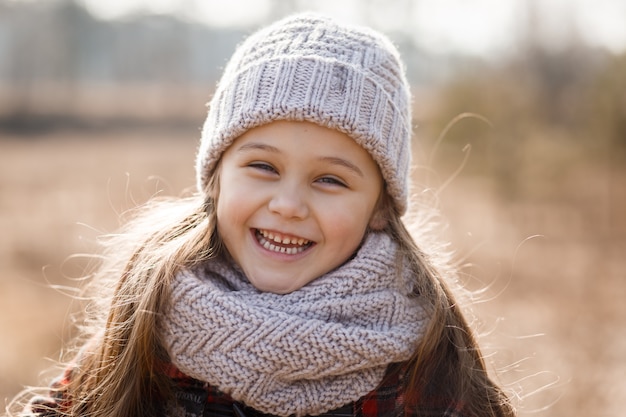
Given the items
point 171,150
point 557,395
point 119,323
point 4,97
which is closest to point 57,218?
point 557,395

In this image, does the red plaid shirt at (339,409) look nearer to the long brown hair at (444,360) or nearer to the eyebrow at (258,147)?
the long brown hair at (444,360)

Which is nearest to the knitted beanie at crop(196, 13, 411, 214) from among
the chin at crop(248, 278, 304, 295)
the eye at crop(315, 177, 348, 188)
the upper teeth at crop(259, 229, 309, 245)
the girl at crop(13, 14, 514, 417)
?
the girl at crop(13, 14, 514, 417)

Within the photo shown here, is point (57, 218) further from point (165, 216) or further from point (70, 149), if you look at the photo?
point (70, 149)

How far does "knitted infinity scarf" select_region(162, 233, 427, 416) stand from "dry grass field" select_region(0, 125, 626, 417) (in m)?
0.40

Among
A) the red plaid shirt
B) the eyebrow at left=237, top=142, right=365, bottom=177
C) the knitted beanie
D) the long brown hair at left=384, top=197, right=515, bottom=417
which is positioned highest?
Result: the knitted beanie

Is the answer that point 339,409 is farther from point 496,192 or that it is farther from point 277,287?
point 496,192

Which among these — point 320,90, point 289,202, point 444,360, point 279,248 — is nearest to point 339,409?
point 444,360

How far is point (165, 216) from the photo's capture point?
2334mm

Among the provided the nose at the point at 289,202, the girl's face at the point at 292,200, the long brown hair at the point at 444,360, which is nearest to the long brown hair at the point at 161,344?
the long brown hair at the point at 444,360

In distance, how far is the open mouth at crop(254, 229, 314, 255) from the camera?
78.3 inches

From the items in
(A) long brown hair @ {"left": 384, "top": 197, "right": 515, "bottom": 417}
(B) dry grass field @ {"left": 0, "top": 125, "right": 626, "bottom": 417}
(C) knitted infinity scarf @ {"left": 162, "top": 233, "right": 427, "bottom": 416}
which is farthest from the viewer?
(B) dry grass field @ {"left": 0, "top": 125, "right": 626, "bottom": 417}

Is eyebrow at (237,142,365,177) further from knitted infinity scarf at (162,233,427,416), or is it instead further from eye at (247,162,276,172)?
knitted infinity scarf at (162,233,427,416)

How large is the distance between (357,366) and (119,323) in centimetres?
70

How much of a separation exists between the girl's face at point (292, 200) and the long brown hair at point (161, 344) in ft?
0.50
